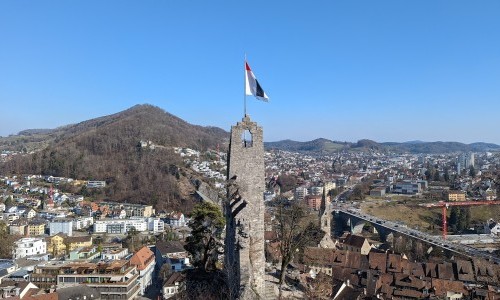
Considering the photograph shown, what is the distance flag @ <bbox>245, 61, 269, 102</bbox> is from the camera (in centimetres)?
1257

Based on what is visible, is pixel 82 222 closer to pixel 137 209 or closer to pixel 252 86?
pixel 137 209

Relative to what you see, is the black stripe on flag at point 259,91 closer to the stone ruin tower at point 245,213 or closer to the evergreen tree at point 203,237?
the stone ruin tower at point 245,213

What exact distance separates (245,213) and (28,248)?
50.5 meters

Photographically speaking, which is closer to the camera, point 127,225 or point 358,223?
point 358,223

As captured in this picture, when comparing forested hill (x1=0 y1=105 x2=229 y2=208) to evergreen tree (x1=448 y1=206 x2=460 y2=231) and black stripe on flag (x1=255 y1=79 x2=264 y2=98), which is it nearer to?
evergreen tree (x1=448 y1=206 x2=460 y2=231)

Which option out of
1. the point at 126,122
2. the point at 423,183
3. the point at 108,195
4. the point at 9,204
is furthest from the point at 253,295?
the point at 126,122

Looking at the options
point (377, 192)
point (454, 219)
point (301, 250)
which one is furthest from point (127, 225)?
point (377, 192)

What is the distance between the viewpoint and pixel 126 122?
524 feet

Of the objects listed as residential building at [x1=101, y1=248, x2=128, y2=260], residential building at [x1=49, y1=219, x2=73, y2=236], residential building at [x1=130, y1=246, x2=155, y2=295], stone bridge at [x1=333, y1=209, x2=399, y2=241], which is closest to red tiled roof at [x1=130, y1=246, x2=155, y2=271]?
residential building at [x1=130, y1=246, x2=155, y2=295]

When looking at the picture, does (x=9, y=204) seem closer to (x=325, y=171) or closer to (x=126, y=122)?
(x=126, y=122)

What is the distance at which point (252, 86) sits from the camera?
12.6m

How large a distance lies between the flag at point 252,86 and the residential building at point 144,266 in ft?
106

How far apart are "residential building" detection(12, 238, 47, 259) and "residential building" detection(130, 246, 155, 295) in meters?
17.0

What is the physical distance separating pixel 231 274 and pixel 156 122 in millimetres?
163405
